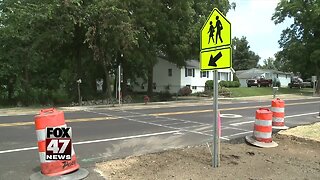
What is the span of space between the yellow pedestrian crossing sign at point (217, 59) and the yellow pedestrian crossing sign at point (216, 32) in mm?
119

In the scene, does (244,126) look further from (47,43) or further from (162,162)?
(47,43)

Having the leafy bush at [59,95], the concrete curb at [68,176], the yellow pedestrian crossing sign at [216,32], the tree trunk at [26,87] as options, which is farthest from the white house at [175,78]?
the concrete curb at [68,176]

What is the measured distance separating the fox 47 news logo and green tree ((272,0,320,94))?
5209 centimetres

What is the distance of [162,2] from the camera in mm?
36156

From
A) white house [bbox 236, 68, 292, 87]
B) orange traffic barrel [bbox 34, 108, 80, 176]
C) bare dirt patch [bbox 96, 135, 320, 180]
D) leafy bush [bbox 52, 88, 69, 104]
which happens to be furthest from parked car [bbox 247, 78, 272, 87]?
orange traffic barrel [bbox 34, 108, 80, 176]

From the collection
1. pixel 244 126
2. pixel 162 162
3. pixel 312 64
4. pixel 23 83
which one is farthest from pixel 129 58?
pixel 312 64

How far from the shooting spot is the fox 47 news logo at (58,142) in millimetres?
6617

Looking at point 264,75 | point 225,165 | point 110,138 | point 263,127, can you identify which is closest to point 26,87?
point 110,138

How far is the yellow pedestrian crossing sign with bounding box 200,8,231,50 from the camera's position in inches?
289

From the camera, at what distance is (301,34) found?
59781mm

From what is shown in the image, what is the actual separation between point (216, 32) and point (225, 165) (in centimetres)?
270

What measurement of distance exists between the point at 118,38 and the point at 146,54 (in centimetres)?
640

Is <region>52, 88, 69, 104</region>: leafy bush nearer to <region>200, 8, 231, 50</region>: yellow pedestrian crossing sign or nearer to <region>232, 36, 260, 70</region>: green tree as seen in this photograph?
<region>200, 8, 231, 50</region>: yellow pedestrian crossing sign

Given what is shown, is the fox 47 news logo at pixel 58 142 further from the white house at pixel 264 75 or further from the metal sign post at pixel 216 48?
the white house at pixel 264 75
